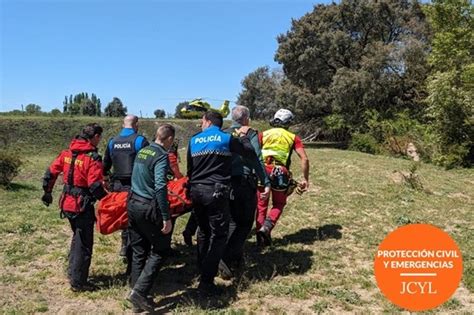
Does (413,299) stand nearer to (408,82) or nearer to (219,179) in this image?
(219,179)

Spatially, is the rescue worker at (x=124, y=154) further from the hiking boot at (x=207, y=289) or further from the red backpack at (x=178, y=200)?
the hiking boot at (x=207, y=289)

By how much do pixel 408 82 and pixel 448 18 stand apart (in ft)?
23.0

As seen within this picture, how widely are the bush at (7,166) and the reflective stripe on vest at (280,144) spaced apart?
424 inches

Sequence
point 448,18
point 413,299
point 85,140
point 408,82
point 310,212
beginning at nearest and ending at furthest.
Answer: point 413,299 → point 85,140 → point 310,212 → point 448,18 → point 408,82

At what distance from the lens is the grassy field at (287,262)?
15.9 ft

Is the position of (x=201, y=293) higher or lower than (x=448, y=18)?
lower

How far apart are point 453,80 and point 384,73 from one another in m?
7.75

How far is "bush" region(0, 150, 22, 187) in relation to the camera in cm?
1411

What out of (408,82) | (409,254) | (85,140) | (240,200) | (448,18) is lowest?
(409,254)

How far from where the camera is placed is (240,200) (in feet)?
18.0

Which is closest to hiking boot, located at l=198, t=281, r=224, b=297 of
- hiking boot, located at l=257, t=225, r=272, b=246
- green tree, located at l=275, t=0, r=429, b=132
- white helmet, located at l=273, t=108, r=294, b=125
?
hiking boot, located at l=257, t=225, r=272, b=246

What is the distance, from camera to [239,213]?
551 cm

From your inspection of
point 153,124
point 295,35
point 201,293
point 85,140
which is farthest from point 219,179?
point 153,124

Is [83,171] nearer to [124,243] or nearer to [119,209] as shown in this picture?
[119,209]
